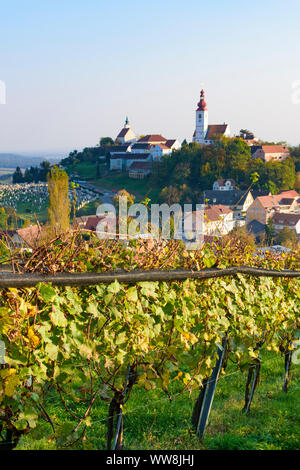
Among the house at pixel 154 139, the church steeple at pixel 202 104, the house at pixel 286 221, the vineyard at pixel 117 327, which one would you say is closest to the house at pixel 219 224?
the vineyard at pixel 117 327

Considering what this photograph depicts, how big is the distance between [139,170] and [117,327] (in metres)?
72.4

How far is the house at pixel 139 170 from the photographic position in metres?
73.1

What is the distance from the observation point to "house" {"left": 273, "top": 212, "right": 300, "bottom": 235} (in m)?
47.5

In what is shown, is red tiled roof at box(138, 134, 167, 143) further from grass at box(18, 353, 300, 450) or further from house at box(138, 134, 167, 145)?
grass at box(18, 353, 300, 450)

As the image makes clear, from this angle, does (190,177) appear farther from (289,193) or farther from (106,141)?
(106,141)

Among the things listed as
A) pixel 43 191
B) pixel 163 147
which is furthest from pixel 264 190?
pixel 43 191

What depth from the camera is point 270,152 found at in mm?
69562

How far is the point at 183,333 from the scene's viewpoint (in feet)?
9.10

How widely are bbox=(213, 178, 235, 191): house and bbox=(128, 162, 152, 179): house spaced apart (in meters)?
17.1

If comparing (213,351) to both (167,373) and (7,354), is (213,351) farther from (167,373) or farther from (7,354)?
(7,354)

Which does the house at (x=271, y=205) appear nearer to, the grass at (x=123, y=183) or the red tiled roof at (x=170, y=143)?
the grass at (x=123, y=183)

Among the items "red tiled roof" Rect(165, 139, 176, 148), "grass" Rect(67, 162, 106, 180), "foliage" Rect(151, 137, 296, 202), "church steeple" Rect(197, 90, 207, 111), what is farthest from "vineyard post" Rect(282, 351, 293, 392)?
"church steeple" Rect(197, 90, 207, 111)

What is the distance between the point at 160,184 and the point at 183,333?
62875 mm

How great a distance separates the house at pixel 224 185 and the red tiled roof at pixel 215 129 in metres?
22.6
